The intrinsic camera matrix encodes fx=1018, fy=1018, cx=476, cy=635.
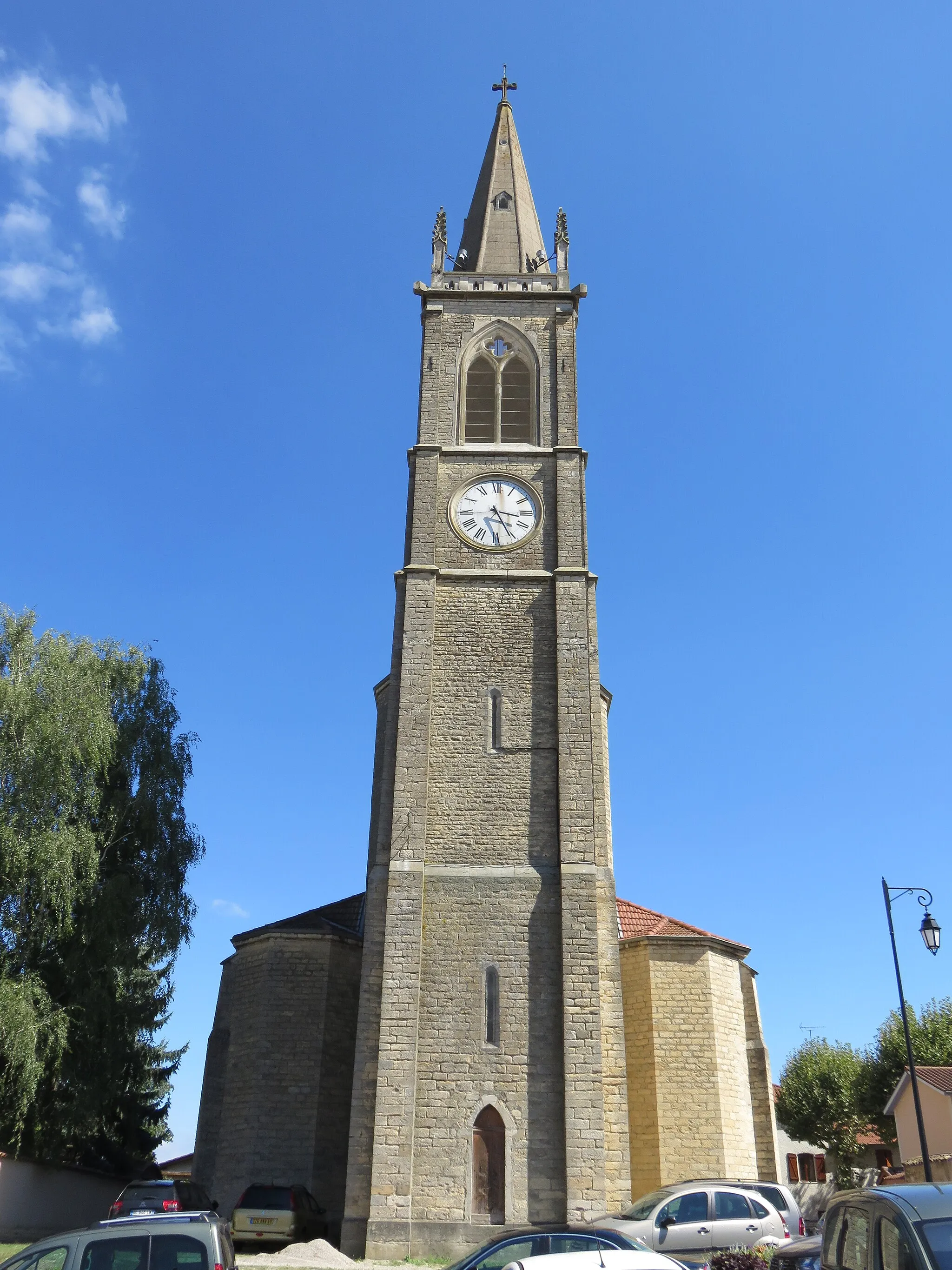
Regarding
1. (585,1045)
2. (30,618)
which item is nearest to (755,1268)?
(585,1045)

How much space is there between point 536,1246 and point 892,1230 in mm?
4680

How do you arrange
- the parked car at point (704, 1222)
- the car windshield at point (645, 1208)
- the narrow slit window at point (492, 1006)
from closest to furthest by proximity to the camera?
the parked car at point (704, 1222) → the car windshield at point (645, 1208) → the narrow slit window at point (492, 1006)

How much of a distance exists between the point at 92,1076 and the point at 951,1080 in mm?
23694

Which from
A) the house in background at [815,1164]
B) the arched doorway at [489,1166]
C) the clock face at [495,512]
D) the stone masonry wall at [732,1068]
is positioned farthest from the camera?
the house in background at [815,1164]

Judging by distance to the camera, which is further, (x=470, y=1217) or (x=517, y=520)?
(x=517, y=520)

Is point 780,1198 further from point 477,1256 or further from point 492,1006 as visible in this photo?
point 492,1006

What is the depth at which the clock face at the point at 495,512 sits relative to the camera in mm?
23734

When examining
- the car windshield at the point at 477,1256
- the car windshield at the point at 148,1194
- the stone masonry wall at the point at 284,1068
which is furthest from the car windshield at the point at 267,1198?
the car windshield at the point at 477,1256

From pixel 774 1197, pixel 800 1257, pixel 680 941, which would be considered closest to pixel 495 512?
pixel 680 941

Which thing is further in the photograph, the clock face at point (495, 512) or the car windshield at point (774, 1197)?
the clock face at point (495, 512)

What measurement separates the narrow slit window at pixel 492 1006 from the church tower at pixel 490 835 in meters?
0.03

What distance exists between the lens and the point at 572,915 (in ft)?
63.1

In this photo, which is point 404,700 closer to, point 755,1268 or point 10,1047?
point 10,1047

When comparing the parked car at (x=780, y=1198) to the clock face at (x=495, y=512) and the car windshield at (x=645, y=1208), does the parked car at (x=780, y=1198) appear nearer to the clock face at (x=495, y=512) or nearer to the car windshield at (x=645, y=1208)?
the car windshield at (x=645, y=1208)
